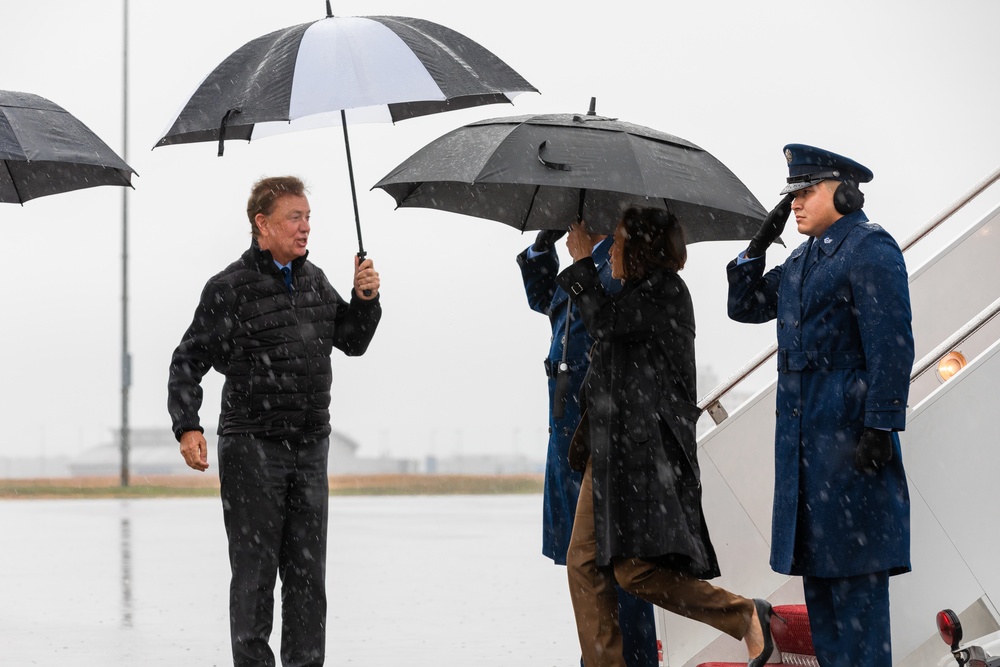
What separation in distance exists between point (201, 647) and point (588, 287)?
3.89 meters

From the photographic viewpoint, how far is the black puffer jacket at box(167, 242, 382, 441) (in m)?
5.27

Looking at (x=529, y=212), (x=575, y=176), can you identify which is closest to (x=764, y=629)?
(x=575, y=176)

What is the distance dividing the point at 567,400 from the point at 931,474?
1.40 metres

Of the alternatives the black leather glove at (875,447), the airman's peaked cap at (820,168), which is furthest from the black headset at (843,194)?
the black leather glove at (875,447)

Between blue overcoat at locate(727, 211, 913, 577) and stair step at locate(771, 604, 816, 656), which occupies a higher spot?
blue overcoat at locate(727, 211, 913, 577)

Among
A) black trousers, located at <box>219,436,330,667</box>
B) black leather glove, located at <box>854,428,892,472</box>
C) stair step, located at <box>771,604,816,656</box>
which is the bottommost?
stair step, located at <box>771,604,816,656</box>

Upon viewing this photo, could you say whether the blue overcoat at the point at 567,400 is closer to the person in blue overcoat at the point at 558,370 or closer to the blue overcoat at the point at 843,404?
the person in blue overcoat at the point at 558,370

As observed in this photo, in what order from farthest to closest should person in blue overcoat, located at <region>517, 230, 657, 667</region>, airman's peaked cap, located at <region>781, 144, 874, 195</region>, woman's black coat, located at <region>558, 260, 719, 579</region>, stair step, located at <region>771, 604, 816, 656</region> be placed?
person in blue overcoat, located at <region>517, 230, 657, 667</region> → stair step, located at <region>771, 604, 816, 656</region> → woman's black coat, located at <region>558, 260, 719, 579</region> → airman's peaked cap, located at <region>781, 144, 874, 195</region>

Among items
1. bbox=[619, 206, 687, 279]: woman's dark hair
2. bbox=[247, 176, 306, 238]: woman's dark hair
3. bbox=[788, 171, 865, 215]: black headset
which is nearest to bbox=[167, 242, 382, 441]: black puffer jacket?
bbox=[247, 176, 306, 238]: woman's dark hair

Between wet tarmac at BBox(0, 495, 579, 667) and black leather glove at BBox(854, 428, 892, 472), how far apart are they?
10.2ft

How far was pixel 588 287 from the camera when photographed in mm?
4750

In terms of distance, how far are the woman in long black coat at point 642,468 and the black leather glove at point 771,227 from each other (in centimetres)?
28

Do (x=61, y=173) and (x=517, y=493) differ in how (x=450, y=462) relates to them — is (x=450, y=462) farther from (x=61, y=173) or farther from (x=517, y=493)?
(x=61, y=173)

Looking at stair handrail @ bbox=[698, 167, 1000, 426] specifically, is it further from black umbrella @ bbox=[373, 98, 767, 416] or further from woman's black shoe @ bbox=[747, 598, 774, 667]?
woman's black shoe @ bbox=[747, 598, 774, 667]
